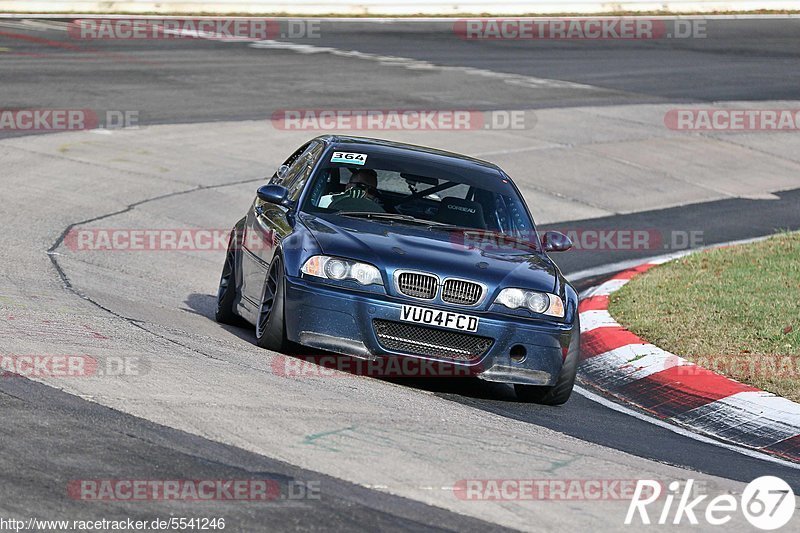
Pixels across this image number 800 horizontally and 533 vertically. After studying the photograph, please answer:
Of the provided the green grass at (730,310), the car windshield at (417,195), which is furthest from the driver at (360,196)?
the green grass at (730,310)

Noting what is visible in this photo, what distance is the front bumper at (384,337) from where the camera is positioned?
304 inches

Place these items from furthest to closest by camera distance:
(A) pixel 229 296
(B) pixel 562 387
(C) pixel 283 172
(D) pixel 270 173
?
1. (D) pixel 270 173
2. (C) pixel 283 172
3. (A) pixel 229 296
4. (B) pixel 562 387

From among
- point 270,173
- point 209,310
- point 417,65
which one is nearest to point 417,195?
point 209,310

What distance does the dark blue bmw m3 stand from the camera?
775 centimetres

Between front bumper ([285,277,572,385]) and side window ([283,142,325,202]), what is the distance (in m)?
1.45

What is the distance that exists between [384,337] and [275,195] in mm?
1692

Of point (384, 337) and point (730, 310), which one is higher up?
point (384, 337)

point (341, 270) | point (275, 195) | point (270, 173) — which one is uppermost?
point (275, 195)

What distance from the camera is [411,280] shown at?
7820 millimetres

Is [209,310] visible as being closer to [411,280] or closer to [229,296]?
[229,296]

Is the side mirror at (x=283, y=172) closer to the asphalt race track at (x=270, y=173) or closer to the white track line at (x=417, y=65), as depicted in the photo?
the asphalt race track at (x=270, y=173)

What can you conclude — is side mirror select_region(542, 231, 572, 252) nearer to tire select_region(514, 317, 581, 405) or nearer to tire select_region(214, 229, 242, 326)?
tire select_region(514, 317, 581, 405)

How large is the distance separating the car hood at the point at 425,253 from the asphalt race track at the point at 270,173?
727mm

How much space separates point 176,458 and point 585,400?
148 inches
